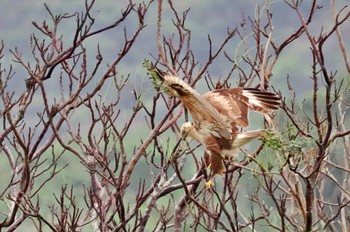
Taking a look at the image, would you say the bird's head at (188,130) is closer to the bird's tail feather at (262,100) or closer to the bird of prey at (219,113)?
the bird of prey at (219,113)

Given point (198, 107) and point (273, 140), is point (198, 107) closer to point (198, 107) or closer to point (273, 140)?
point (198, 107)

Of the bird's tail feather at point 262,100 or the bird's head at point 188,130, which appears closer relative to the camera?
the bird's head at point 188,130

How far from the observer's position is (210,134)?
6.21 feet

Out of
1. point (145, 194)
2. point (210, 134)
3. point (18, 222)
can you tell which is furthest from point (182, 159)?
point (210, 134)

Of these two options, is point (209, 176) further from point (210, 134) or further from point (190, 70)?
point (190, 70)

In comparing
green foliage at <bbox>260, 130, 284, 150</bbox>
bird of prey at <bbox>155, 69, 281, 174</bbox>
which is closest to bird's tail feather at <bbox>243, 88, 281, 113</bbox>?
bird of prey at <bbox>155, 69, 281, 174</bbox>

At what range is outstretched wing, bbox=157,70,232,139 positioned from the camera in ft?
5.98

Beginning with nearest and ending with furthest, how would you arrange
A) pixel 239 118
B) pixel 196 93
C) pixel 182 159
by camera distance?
pixel 196 93, pixel 239 118, pixel 182 159

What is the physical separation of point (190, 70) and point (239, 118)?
176 centimetres

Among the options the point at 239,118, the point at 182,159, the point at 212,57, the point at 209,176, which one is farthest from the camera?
the point at 212,57

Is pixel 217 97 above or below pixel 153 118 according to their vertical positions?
below

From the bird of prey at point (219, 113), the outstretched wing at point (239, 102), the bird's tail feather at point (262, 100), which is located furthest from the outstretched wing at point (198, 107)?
the bird's tail feather at point (262, 100)

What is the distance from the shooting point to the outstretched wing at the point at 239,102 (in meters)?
2.04

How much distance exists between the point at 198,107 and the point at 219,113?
154 millimetres
